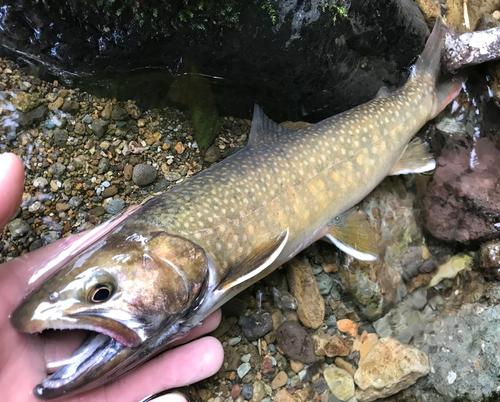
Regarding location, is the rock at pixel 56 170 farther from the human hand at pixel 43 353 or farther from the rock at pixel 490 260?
the rock at pixel 490 260

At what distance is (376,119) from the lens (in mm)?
3037

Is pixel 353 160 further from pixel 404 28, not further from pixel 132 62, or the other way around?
pixel 132 62

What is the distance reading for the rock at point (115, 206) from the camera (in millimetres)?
3115

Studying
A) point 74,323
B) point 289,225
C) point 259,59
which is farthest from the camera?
point 259,59

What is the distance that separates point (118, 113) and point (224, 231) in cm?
166

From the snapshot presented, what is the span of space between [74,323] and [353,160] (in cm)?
216

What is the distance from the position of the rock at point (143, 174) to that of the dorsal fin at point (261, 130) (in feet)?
3.12

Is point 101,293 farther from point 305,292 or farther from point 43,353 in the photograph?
point 305,292

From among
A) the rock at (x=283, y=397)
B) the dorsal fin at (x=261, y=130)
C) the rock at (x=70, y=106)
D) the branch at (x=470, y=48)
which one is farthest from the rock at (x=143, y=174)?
the branch at (x=470, y=48)

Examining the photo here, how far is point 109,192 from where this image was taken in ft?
10.3

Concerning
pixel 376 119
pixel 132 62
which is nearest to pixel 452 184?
pixel 376 119

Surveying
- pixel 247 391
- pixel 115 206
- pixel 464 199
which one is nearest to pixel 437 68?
pixel 464 199

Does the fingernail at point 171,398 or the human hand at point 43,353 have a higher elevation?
the human hand at point 43,353

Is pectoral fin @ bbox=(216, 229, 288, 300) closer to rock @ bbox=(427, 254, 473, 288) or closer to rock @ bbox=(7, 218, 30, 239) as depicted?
rock @ bbox=(7, 218, 30, 239)
